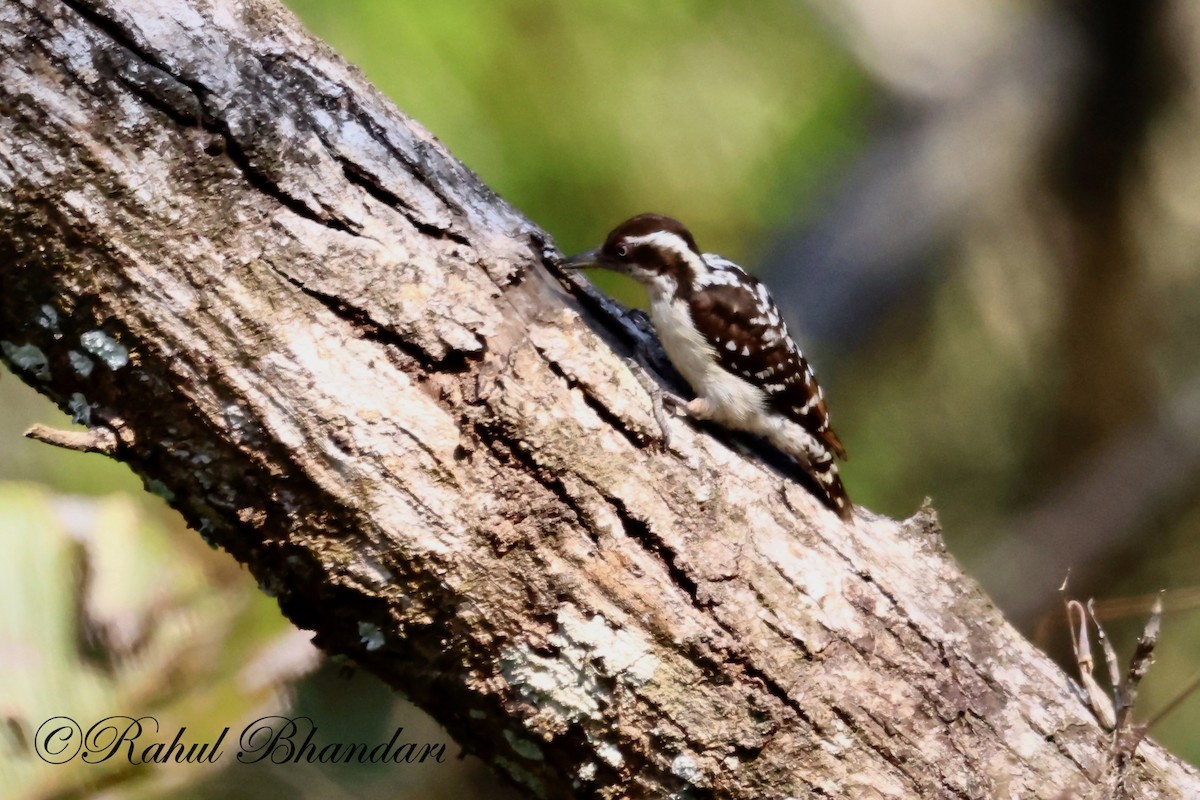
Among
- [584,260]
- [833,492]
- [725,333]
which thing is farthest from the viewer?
[725,333]

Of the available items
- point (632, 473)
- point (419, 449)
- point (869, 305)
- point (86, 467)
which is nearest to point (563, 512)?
point (632, 473)

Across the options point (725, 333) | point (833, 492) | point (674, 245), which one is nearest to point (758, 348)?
point (725, 333)

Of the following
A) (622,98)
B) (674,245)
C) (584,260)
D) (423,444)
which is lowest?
(423,444)

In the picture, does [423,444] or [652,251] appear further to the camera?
[652,251]

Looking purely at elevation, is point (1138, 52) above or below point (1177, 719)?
above

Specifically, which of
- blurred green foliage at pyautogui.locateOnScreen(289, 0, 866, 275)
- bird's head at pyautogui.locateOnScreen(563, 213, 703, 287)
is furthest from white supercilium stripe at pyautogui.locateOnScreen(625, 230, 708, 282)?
blurred green foliage at pyautogui.locateOnScreen(289, 0, 866, 275)

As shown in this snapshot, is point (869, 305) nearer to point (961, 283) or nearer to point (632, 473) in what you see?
point (961, 283)

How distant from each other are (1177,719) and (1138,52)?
3.37 metres

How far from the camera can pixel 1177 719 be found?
16.3 ft

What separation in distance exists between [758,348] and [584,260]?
61 cm

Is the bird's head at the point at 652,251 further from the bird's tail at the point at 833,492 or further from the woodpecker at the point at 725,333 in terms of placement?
the bird's tail at the point at 833,492

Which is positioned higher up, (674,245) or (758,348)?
(674,245)

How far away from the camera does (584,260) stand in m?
2.71

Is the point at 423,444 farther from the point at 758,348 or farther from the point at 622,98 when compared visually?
the point at 622,98
